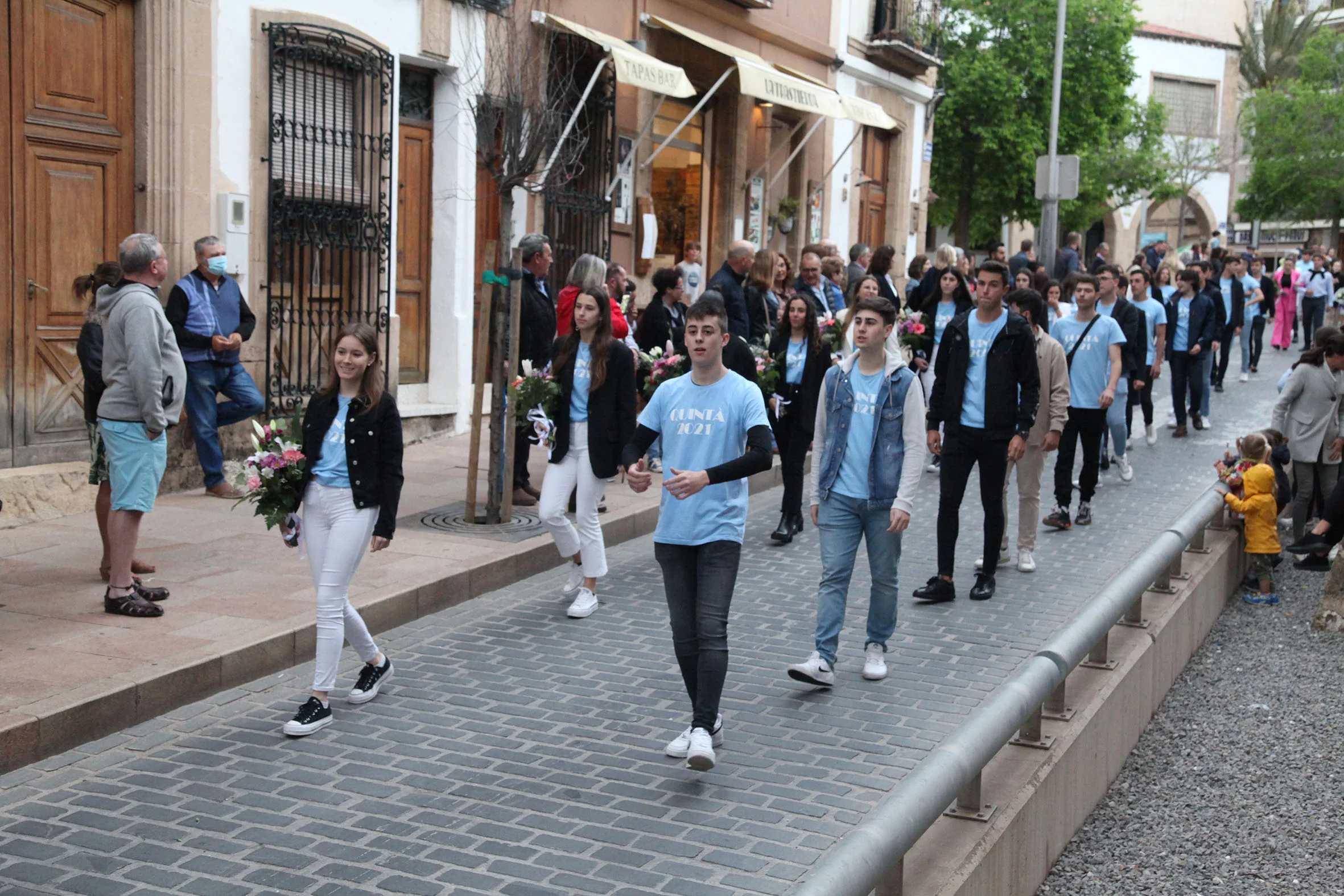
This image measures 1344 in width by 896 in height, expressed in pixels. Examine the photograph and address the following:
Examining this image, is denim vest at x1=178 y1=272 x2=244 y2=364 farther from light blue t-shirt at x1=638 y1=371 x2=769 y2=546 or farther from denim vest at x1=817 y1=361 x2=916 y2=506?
light blue t-shirt at x1=638 y1=371 x2=769 y2=546

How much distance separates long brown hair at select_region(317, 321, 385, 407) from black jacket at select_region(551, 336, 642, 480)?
1.99 metres

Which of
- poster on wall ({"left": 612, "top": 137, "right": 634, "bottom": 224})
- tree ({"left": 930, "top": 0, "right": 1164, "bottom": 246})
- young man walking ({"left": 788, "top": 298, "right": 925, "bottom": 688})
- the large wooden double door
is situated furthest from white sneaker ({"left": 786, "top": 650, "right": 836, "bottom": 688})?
tree ({"left": 930, "top": 0, "right": 1164, "bottom": 246})

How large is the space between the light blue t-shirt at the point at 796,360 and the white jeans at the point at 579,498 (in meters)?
2.53

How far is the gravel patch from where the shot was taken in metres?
5.52

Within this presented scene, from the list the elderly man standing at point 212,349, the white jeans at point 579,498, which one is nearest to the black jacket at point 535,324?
the elderly man standing at point 212,349

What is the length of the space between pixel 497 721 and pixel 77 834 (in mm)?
1847

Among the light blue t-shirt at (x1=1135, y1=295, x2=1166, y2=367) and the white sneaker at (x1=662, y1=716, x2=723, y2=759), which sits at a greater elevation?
the light blue t-shirt at (x1=1135, y1=295, x2=1166, y2=367)

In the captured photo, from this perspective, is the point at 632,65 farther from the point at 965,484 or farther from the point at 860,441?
the point at 860,441

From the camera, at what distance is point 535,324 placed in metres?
10.6

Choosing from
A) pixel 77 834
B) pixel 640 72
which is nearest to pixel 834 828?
pixel 77 834

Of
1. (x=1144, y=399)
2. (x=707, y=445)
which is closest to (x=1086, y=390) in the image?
(x=1144, y=399)

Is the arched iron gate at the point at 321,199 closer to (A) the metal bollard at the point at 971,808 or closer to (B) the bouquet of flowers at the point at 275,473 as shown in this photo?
(B) the bouquet of flowers at the point at 275,473

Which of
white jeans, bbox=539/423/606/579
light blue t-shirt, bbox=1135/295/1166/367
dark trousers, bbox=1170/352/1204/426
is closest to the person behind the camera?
white jeans, bbox=539/423/606/579

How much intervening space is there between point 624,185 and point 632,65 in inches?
99.5
